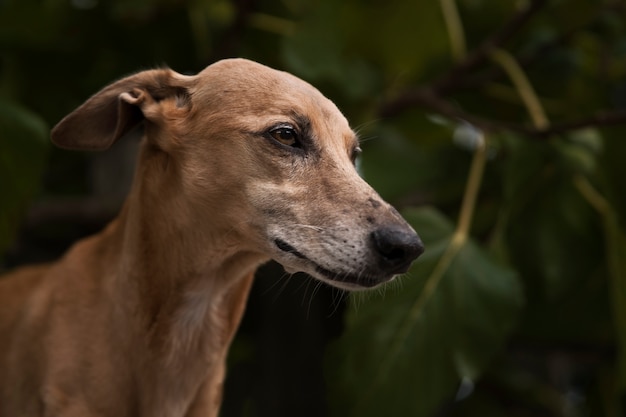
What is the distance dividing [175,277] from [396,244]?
406 millimetres

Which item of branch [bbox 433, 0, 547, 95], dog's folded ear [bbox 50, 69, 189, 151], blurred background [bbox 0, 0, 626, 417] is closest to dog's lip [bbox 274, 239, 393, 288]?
dog's folded ear [bbox 50, 69, 189, 151]

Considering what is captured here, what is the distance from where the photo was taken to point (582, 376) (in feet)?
9.77

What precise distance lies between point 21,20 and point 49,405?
1.13 m

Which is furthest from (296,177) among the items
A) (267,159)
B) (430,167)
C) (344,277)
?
(430,167)

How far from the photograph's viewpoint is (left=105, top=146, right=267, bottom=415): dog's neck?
4.77ft

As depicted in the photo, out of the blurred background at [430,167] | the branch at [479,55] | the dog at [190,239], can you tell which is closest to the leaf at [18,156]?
the blurred background at [430,167]

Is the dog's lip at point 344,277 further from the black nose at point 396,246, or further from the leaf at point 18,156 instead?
the leaf at point 18,156

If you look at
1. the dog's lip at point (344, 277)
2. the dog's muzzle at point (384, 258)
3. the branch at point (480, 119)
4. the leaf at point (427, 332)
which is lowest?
the leaf at point (427, 332)

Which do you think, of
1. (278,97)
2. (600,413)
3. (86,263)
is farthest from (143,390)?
(600,413)

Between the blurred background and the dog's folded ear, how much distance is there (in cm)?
49

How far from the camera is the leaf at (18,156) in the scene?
6.33 ft

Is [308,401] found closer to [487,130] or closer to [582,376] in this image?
[487,130]

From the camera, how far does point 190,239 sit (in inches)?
57.3

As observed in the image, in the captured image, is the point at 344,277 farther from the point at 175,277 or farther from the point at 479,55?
the point at 479,55
